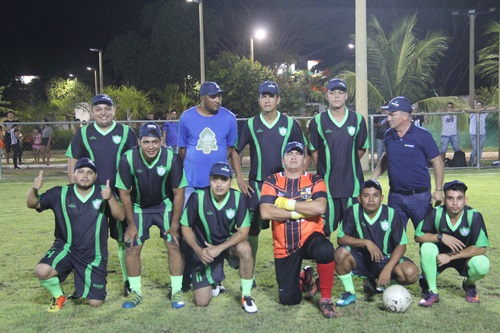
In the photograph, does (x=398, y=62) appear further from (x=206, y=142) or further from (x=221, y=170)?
(x=221, y=170)

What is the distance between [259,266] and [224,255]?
1.34m

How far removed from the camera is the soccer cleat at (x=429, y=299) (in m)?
5.39

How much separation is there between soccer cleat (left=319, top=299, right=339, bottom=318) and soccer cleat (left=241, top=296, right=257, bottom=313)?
622mm

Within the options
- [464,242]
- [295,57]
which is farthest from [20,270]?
[295,57]

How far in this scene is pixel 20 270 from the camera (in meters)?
6.98

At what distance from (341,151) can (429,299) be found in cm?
170

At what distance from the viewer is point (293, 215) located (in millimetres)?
5512

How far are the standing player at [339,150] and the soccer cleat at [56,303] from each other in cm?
273

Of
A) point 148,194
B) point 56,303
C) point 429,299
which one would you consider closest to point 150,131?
point 148,194

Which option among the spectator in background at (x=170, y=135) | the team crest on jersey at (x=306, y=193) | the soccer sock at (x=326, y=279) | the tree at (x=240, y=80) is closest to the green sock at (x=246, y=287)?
the soccer sock at (x=326, y=279)

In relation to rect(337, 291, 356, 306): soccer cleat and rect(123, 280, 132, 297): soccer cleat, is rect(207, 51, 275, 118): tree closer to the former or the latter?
rect(123, 280, 132, 297): soccer cleat

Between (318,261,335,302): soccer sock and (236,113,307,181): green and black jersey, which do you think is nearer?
(318,261,335,302): soccer sock

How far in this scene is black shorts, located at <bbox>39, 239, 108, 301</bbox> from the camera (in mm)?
5660

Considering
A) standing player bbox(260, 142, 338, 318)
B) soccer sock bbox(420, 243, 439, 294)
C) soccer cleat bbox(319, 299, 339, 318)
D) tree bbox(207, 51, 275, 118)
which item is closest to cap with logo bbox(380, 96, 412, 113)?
standing player bbox(260, 142, 338, 318)
